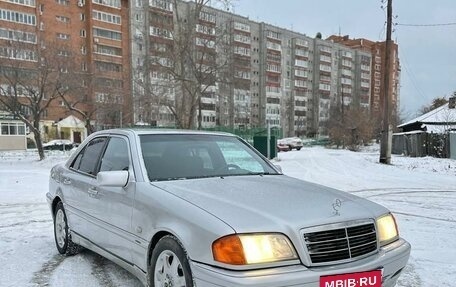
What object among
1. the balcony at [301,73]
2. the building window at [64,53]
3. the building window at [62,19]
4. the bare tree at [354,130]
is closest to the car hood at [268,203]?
the building window at [64,53]

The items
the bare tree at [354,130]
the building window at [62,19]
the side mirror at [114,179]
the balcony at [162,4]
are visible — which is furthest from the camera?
the building window at [62,19]

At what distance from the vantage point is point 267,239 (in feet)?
8.91

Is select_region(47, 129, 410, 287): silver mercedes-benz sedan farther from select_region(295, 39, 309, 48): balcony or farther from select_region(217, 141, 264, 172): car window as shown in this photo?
select_region(295, 39, 309, 48): balcony

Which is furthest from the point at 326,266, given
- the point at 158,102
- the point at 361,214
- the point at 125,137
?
the point at 158,102

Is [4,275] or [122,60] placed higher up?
[122,60]

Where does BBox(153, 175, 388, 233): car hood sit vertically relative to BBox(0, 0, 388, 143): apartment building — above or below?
below

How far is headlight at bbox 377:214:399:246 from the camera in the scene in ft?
10.6

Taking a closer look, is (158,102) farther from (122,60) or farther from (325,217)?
(122,60)

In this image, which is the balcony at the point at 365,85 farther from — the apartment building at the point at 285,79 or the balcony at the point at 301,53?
the balcony at the point at 301,53

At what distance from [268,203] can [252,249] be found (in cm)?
45

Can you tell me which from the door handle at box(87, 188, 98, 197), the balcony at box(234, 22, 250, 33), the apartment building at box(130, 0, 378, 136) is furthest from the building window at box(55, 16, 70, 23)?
the door handle at box(87, 188, 98, 197)

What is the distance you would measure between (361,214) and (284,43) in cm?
10076

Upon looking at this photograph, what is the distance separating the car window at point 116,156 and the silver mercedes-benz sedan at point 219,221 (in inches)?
0.5

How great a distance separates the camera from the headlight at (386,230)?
10.6ft
